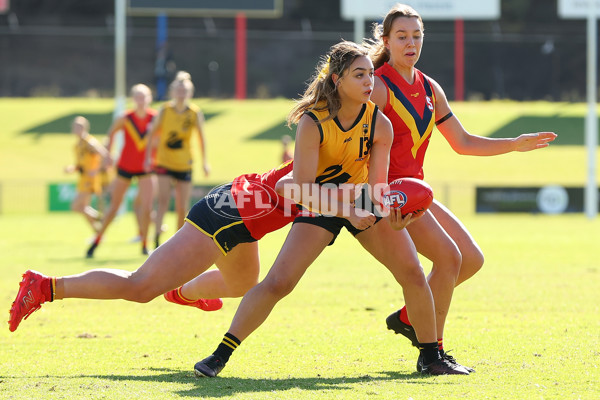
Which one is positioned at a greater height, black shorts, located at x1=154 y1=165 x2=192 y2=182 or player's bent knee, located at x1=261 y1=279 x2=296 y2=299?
black shorts, located at x1=154 y1=165 x2=192 y2=182

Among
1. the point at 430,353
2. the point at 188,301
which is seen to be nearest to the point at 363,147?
the point at 430,353

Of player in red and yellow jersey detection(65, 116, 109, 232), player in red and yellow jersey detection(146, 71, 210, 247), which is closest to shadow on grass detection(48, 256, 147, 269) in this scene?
player in red and yellow jersey detection(146, 71, 210, 247)

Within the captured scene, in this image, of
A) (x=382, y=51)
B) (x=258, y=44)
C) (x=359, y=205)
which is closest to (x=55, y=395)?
(x=359, y=205)

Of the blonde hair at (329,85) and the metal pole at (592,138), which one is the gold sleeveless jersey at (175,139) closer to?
the blonde hair at (329,85)

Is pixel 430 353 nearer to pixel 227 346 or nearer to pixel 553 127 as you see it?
pixel 227 346

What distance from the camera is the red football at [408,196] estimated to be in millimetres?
5211

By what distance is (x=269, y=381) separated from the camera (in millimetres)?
5285

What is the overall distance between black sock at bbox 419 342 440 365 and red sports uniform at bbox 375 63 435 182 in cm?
100

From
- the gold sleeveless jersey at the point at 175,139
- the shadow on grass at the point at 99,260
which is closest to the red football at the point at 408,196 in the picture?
the shadow on grass at the point at 99,260

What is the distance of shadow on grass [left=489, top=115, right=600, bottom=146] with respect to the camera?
34.8 m

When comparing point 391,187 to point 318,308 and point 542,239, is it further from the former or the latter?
point 542,239

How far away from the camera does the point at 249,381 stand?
529 cm

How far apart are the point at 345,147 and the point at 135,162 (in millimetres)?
8364

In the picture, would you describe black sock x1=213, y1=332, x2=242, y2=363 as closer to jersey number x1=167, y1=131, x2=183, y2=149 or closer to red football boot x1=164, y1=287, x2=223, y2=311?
red football boot x1=164, y1=287, x2=223, y2=311
